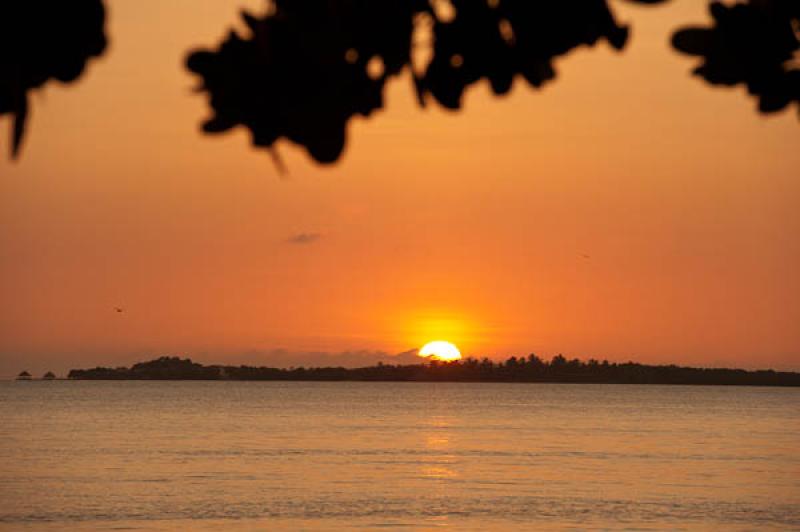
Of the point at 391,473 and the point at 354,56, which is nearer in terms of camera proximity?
the point at 354,56

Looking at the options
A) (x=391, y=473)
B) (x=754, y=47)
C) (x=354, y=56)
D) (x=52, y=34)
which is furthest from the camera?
(x=391, y=473)

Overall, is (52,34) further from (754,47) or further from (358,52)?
(754,47)

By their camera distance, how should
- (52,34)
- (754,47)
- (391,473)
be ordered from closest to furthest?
(52,34) → (754,47) → (391,473)

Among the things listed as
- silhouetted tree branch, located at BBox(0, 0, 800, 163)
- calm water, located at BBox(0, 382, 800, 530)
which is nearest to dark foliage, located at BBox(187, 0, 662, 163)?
silhouetted tree branch, located at BBox(0, 0, 800, 163)

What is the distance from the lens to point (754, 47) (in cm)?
304

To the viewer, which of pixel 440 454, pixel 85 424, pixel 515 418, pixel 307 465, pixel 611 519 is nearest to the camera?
pixel 611 519

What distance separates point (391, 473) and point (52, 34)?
195ft

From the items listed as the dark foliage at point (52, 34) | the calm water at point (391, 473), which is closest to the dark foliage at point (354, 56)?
the dark foliage at point (52, 34)

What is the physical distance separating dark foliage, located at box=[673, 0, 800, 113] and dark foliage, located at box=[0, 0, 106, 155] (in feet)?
4.05

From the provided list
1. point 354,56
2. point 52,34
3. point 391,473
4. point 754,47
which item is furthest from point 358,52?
point 391,473

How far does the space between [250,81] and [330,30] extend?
161 millimetres

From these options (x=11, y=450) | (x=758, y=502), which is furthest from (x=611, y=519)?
(x=11, y=450)

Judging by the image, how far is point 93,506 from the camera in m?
Result: 49.5

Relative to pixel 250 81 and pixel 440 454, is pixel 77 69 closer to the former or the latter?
pixel 250 81
